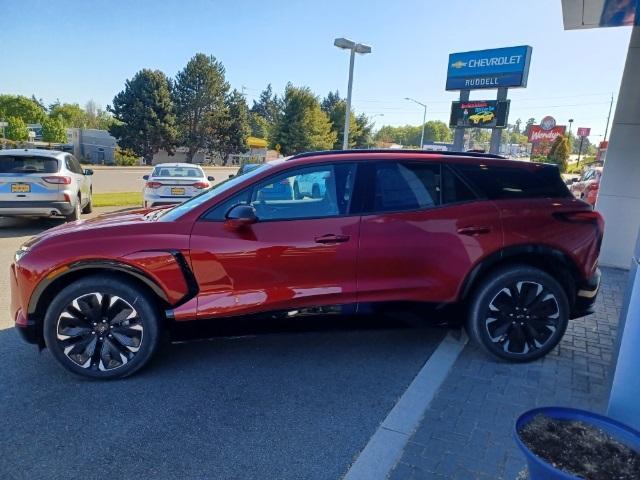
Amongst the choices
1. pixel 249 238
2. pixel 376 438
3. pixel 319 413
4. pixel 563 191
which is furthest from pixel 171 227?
pixel 563 191

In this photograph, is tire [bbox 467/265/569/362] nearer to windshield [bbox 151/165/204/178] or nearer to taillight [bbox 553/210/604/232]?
taillight [bbox 553/210/604/232]

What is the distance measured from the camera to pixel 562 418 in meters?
2.01

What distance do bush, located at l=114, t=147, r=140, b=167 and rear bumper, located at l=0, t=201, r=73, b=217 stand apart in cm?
4535

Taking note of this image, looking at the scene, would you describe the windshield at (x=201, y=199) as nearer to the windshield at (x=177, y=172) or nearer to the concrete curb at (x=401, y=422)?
the concrete curb at (x=401, y=422)

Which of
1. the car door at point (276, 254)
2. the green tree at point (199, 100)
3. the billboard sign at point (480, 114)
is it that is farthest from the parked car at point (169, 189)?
the green tree at point (199, 100)

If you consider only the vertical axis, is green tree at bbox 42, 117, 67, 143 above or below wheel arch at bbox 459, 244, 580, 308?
above

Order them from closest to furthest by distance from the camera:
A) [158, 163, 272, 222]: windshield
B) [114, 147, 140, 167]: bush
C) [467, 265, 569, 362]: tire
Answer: [158, 163, 272, 222]: windshield, [467, 265, 569, 362]: tire, [114, 147, 140, 167]: bush

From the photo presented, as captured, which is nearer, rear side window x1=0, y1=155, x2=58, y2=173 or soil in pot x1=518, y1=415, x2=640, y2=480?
soil in pot x1=518, y1=415, x2=640, y2=480

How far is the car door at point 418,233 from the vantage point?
3.45m

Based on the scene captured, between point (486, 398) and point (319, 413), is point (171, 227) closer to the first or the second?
point (319, 413)

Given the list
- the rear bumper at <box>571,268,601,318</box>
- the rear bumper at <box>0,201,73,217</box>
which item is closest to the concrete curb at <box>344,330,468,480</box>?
the rear bumper at <box>571,268,601,318</box>

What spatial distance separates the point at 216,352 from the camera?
385 centimetres

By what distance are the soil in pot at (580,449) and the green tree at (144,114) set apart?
2071 inches

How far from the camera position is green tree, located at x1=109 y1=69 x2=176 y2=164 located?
156 feet
